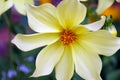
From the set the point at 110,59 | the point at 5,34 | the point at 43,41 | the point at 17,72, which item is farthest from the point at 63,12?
the point at 5,34

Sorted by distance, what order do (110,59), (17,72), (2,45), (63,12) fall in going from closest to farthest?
(63,12), (17,72), (110,59), (2,45)

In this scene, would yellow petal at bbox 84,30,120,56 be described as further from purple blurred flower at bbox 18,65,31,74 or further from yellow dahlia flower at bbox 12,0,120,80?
purple blurred flower at bbox 18,65,31,74

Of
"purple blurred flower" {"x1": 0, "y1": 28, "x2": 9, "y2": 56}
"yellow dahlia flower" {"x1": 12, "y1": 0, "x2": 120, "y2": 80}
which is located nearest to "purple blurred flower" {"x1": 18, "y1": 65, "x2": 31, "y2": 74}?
Answer: "yellow dahlia flower" {"x1": 12, "y1": 0, "x2": 120, "y2": 80}

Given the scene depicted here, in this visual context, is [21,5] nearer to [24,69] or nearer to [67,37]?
[67,37]

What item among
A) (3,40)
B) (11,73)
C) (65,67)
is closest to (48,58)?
(65,67)

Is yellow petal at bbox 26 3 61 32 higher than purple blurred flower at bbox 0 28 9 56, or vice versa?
yellow petal at bbox 26 3 61 32

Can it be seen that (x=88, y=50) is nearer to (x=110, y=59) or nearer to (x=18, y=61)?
(x=18, y=61)

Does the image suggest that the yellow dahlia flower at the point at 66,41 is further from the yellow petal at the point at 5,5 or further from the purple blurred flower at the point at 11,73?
the purple blurred flower at the point at 11,73
